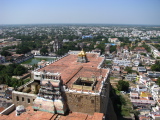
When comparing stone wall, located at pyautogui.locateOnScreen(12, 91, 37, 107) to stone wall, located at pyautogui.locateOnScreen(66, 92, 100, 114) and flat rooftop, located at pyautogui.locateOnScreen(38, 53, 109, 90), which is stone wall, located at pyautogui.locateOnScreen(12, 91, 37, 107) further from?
stone wall, located at pyautogui.locateOnScreen(66, 92, 100, 114)

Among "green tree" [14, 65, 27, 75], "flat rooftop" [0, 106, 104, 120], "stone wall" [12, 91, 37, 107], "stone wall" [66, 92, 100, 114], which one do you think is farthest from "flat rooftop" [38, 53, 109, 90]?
"green tree" [14, 65, 27, 75]

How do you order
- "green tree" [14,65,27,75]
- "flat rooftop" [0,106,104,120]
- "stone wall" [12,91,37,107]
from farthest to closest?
"green tree" [14,65,27,75]
"stone wall" [12,91,37,107]
"flat rooftop" [0,106,104,120]

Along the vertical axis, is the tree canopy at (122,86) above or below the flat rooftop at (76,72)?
below

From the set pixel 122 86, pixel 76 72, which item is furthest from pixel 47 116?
pixel 122 86

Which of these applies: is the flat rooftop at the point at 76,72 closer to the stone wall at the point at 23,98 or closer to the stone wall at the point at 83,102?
the stone wall at the point at 83,102

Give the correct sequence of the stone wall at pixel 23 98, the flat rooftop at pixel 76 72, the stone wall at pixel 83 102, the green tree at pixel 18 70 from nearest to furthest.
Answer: the stone wall at pixel 83 102 → the stone wall at pixel 23 98 → the flat rooftop at pixel 76 72 → the green tree at pixel 18 70

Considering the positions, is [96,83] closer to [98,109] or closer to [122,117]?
[98,109]

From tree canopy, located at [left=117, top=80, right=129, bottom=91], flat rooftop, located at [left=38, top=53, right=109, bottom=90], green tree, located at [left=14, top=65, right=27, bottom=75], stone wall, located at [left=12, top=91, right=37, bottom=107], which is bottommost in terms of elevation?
tree canopy, located at [left=117, top=80, right=129, bottom=91]

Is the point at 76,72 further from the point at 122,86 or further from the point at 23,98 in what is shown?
the point at 122,86

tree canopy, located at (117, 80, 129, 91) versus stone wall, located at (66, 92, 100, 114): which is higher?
stone wall, located at (66, 92, 100, 114)

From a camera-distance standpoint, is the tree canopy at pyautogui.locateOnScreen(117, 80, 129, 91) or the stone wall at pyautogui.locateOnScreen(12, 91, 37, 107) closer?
the stone wall at pyautogui.locateOnScreen(12, 91, 37, 107)

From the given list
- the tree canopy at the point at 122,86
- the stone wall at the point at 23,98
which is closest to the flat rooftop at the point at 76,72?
the stone wall at the point at 23,98
